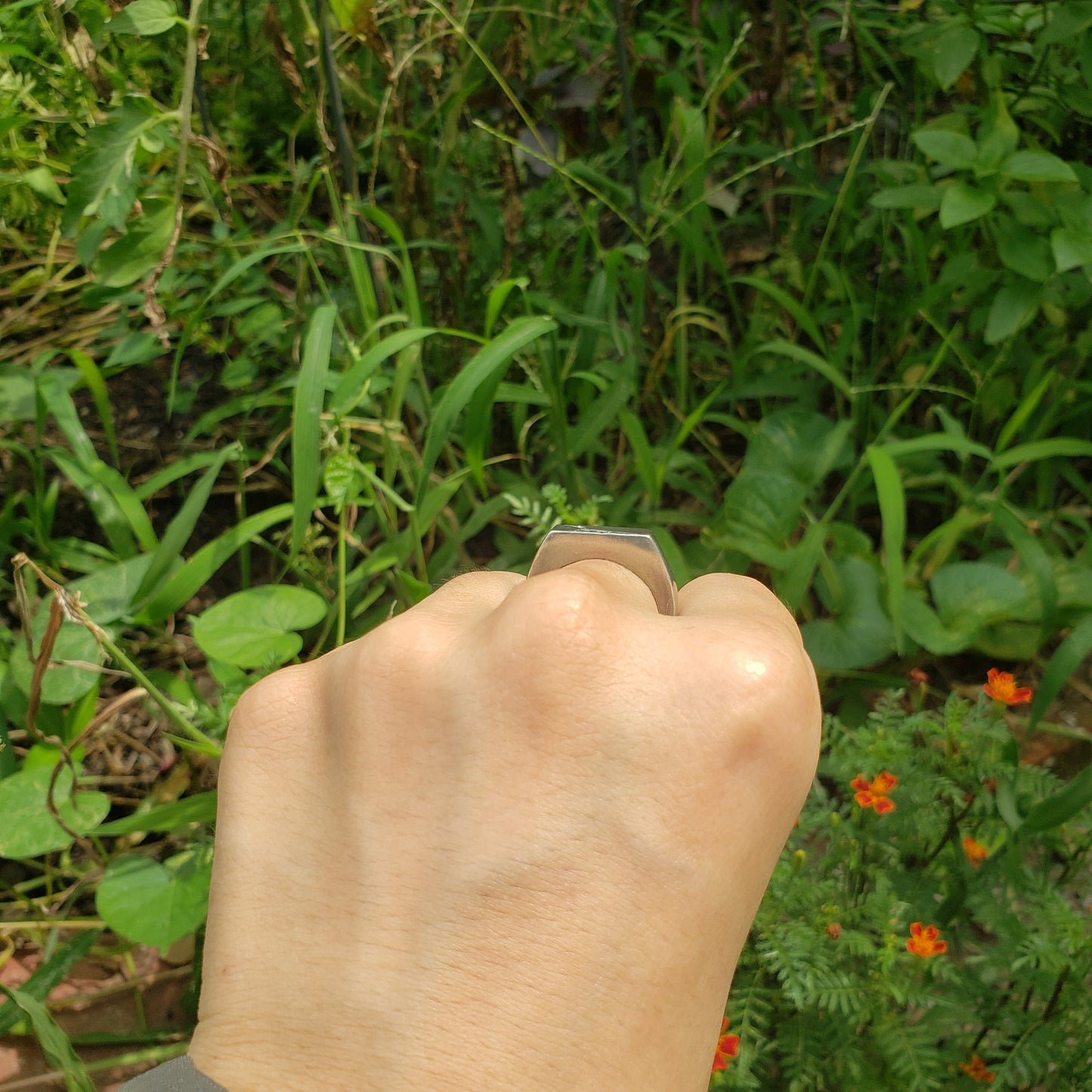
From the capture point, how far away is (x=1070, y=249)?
140cm

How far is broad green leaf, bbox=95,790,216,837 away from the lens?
49.3 inches

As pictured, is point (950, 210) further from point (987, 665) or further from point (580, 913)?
point (580, 913)

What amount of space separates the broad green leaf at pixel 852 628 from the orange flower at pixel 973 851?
0.34 metres

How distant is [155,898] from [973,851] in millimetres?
1018

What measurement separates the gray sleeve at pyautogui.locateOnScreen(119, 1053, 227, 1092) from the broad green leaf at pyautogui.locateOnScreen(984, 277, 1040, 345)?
140 cm

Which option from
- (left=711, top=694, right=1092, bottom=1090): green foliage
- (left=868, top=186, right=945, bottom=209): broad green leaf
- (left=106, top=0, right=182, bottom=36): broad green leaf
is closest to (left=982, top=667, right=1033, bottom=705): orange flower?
(left=711, top=694, right=1092, bottom=1090): green foliage

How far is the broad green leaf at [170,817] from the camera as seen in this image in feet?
4.11

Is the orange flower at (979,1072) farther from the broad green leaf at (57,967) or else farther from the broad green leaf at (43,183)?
the broad green leaf at (43,183)

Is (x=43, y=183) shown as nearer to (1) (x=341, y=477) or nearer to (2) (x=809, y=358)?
(1) (x=341, y=477)

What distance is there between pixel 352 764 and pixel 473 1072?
0.23 m

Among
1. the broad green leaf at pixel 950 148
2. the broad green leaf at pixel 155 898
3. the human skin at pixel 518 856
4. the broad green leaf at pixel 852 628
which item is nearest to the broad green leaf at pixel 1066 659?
the broad green leaf at pixel 852 628

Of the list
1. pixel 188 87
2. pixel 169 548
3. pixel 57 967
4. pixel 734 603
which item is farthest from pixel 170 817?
pixel 188 87

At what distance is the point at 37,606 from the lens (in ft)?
5.10

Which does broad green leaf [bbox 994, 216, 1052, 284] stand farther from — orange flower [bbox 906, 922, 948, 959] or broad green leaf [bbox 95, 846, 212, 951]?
broad green leaf [bbox 95, 846, 212, 951]
